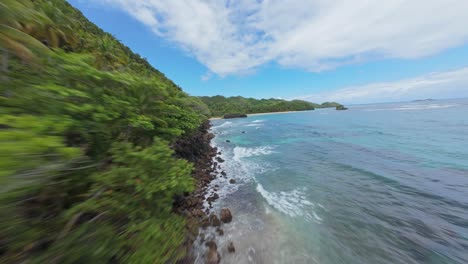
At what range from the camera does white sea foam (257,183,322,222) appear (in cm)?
692

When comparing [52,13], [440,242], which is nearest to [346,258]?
[440,242]

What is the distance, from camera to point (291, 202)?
25.2ft

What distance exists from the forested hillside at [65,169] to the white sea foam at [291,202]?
5.29m

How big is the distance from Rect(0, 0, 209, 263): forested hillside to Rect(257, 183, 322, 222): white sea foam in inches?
208

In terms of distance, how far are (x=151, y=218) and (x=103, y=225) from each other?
0.79 metres

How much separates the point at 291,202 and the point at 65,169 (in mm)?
8119

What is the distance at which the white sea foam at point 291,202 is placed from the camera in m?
6.92

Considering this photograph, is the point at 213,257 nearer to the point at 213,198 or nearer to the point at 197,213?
the point at 197,213

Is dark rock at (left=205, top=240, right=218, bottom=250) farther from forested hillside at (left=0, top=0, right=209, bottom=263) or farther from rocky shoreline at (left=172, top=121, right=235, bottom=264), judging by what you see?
forested hillside at (left=0, top=0, right=209, bottom=263)

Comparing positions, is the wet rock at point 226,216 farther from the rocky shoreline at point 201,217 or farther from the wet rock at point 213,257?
the wet rock at point 213,257

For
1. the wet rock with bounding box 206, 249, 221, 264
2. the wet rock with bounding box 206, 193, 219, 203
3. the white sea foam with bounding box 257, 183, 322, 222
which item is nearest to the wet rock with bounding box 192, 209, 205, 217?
the wet rock with bounding box 206, 193, 219, 203

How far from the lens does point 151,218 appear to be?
3094 millimetres

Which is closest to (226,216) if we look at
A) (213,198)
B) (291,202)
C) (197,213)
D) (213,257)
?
(197,213)

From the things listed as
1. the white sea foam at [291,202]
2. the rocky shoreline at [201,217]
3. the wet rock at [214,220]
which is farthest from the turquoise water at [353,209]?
the wet rock at [214,220]
